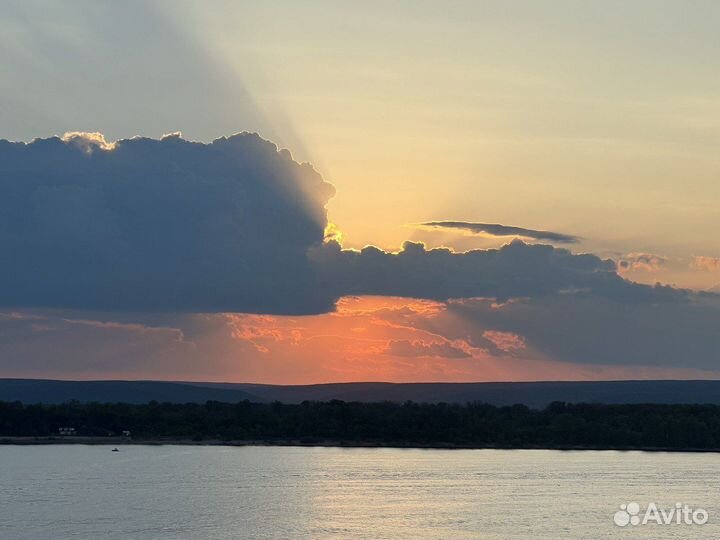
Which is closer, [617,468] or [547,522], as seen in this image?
[547,522]

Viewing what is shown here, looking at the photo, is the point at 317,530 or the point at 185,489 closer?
the point at 317,530

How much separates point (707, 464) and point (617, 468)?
21687mm

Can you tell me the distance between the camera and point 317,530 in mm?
104625

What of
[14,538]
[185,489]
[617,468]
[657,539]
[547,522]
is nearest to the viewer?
[14,538]

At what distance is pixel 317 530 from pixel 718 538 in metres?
32.7

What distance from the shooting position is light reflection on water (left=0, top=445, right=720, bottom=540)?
104312 millimetres

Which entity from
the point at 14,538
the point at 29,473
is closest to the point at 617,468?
the point at 29,473

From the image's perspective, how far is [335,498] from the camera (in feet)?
433

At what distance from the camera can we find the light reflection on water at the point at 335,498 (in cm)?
10431

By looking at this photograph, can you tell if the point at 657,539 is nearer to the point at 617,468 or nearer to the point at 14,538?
the point at 14,538

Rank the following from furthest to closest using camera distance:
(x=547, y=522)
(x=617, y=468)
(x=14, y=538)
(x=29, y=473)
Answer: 1. (x=617, y=468)
2. (x=29, y=473)
3. (x=547, y=522)
4. (x=14, y=538)

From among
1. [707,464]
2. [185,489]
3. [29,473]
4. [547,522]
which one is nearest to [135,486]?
[185,489]

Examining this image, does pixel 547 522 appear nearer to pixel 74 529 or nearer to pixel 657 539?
pixel 657 539

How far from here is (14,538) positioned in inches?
3819
